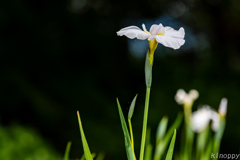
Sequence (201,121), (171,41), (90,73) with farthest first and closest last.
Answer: (90,73), (201,121), (171,41)

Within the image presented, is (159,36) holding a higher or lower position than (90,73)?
higher

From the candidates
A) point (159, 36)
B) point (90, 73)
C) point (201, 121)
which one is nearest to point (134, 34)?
point (159, 36)

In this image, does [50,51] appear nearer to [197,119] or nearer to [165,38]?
[197,119]

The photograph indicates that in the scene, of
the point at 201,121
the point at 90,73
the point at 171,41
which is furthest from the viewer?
the point at 90,73

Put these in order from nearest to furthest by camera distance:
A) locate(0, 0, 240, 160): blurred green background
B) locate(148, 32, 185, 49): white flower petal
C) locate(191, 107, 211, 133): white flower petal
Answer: locate(148, 32, 185, 49): white flower petal < locate(191, 107, 211, 133): white flower petal < locate(0, 0, 240, 160): blurred green background

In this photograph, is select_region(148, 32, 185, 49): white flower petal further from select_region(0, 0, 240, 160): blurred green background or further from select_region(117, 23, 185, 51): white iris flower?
select_region(0, 0, 240, 160): blurred green background

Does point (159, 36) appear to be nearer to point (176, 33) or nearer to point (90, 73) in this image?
point (176, 33)

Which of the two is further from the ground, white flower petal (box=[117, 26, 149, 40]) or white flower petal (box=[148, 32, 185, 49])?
white flower petal (box=[117, 26, 149, 40])

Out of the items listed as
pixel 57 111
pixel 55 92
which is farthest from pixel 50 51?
pixel 57 111

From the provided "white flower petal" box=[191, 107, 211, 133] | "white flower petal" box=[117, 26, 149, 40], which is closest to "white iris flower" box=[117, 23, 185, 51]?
"white flower petal" box=[117, 26, 149, 40]
